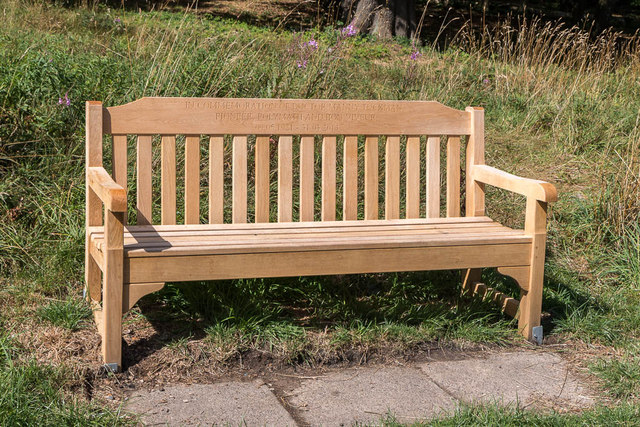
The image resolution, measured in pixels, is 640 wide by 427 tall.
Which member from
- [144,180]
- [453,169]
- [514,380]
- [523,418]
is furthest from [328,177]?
[523,418]

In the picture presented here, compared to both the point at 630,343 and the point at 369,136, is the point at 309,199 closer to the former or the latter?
the point at 369,136

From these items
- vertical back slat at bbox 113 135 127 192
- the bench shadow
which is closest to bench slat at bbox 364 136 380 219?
the bench shadow

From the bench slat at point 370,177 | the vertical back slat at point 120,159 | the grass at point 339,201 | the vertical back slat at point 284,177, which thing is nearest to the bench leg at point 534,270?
the grass at point 339,201

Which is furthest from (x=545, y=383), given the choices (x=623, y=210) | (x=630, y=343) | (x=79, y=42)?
(x=79, y=42)

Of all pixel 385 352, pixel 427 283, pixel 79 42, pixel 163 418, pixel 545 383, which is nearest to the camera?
pixel 163 418

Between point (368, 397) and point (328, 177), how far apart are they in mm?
1272

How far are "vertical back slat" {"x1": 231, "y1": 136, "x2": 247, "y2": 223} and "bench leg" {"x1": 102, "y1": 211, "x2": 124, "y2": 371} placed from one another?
2.85ft

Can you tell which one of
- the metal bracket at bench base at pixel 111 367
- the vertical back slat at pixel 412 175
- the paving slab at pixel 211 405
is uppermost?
the vertical back slat at pixel 412 175

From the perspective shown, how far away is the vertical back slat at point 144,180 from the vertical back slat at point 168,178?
0.07 m

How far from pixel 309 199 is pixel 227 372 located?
3.41ft

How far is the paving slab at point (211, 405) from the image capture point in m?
2.86

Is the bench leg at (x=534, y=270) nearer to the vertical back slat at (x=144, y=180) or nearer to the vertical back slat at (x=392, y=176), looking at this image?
the vertical back slat at (x=392, y=176)

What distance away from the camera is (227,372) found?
3.32 m

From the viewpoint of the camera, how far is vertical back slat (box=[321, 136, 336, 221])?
3.98 meters
